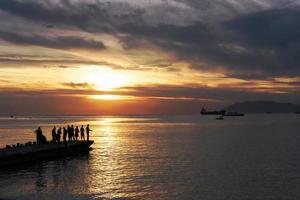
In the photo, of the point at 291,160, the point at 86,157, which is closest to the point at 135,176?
the point at 86,157

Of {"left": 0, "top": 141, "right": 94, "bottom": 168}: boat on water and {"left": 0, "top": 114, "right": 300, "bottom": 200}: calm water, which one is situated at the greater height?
{"left": 0, "top": 141, "right": 94, "bottom": 168}: boat on water

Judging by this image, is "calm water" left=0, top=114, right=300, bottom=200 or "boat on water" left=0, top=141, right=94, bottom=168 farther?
"boat on water" left=0, top=141, right=94, bottom=168

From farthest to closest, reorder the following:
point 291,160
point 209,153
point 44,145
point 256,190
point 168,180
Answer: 1. point 209,153
2. point 44,145
3. point 291,160
4. point 168,180
5. point 256,190

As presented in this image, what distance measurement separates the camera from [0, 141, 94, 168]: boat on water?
1681 inches

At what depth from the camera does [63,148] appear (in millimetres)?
54219

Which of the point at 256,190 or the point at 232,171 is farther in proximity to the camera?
the point at 232,171

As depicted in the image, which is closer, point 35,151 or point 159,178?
point 159,178

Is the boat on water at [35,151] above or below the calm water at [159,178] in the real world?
above

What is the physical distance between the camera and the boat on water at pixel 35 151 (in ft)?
140

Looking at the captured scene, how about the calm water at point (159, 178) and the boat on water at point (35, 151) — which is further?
the boat on water at point (35, 151)

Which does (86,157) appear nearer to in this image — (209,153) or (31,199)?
(209,153)

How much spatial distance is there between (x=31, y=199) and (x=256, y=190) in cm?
1737

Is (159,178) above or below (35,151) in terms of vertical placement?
below

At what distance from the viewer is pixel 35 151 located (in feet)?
156
